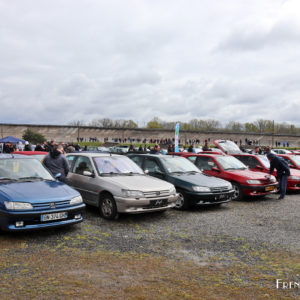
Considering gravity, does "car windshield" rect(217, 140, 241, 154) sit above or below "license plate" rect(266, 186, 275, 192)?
above

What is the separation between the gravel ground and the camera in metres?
5.14

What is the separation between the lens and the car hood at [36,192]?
584 cm

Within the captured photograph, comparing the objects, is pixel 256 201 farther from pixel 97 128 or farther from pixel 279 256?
pixel 97 128

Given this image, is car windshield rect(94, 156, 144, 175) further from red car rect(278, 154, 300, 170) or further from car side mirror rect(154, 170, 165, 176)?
red car rect(278, 154, 300, 170)

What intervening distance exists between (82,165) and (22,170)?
1.95 m

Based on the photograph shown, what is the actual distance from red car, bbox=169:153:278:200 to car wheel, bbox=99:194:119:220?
15.3 ft

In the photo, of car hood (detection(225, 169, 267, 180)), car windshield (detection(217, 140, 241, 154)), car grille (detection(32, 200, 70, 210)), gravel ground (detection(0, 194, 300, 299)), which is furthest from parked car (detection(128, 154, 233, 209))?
car windshield (detection(217, 140, 241, 154))

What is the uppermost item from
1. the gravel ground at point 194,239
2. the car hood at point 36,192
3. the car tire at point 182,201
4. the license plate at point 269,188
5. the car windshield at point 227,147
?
the car windshield at point 227,147

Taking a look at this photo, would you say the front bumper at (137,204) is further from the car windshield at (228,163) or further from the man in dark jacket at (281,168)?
the man in dark jacket at (281,168)

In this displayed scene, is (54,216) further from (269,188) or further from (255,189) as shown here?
(269,188)

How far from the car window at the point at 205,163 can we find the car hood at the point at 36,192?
19.7 ft

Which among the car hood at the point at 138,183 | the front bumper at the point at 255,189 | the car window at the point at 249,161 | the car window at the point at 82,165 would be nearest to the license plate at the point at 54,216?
the car hood at the point at 138,183

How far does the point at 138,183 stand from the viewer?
25.2ft

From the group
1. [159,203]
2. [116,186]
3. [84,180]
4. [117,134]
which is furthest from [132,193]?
[117,134]
